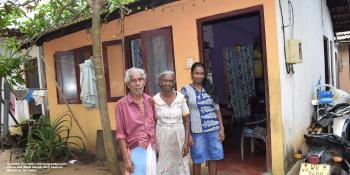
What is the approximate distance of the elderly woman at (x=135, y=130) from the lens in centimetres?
327

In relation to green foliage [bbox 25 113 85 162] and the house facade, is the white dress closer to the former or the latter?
the house facade

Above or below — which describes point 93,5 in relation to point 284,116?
above

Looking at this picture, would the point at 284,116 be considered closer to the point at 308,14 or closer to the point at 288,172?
the point at 288,172

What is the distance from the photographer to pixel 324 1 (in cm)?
934

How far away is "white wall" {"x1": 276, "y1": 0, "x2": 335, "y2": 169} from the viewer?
485cm

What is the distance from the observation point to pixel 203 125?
409 centimetres

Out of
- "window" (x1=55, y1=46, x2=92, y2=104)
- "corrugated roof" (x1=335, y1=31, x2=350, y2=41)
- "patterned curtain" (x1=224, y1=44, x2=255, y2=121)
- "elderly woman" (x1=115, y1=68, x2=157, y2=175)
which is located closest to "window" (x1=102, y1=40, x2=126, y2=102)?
"window" (x1=55, y1=46, x2=92, y2=104)

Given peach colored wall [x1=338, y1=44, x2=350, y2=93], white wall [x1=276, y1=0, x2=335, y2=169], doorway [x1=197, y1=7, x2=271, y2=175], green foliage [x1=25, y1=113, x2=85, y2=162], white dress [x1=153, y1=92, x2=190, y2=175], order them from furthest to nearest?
peach colored wall [x1=338, y1=44, x2=350, y2=93]
doorway [x1=197, y1=7, x2=271, y2=175]
green foliage [x1=25, y1=113, x2=85, y2=162]
white wall [x1=276, y1=0, x2=335, y2=169]
white dress [x1=153, y1=92, x2=190, y2=175]

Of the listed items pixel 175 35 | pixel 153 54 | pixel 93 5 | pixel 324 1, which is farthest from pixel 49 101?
pixel 324 1

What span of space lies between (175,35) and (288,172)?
8.73 feet

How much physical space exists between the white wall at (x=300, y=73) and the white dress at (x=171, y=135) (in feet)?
5.49

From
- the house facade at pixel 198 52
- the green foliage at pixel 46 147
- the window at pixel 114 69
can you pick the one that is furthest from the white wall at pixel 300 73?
the green foliage at pixel 46 147

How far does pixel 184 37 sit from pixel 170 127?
2200 mm

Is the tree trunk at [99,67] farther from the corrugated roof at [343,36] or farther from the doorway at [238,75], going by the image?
the corrugated roof at [343,36]
